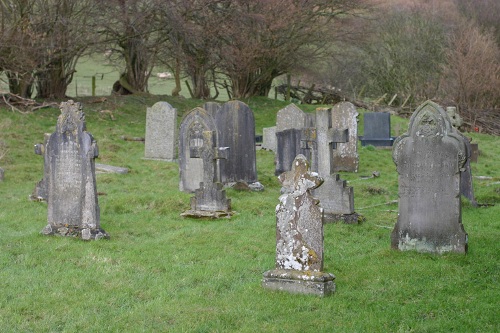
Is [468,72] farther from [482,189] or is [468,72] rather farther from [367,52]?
[482,189]

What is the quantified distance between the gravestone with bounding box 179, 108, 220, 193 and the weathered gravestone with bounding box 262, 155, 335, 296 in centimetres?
633

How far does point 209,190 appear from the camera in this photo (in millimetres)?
14039

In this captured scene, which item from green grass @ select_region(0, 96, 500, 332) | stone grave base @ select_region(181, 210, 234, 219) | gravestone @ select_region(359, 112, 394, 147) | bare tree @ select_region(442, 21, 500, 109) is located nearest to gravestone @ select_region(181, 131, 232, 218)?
stone grave base @ select_region(181, 210, 234, 219)

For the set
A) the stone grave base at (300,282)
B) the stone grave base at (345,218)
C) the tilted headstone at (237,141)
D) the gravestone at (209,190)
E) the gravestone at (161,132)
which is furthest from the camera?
the gravestone at (161,132)

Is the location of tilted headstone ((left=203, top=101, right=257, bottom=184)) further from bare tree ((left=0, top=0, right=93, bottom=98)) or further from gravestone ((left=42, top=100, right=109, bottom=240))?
bare tree ((left=0, top=0, right=93, bottom=98))

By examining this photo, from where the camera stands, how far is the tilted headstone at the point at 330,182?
1346 centimetres

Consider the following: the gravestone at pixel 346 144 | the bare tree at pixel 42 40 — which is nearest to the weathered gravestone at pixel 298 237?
the gravestone at pixel 346 144

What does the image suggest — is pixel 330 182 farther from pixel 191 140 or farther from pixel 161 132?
pixel 161 132

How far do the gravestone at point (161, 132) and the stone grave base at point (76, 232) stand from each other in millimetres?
10298

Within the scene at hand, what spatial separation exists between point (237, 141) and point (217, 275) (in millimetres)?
8797

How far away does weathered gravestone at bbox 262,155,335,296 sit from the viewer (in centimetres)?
863

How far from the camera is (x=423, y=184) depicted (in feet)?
34.4

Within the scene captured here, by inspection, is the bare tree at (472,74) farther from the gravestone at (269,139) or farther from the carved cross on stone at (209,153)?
the carved cross on stone at (209,153)

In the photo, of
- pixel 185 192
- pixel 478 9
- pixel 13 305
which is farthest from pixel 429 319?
pixel 478 9
